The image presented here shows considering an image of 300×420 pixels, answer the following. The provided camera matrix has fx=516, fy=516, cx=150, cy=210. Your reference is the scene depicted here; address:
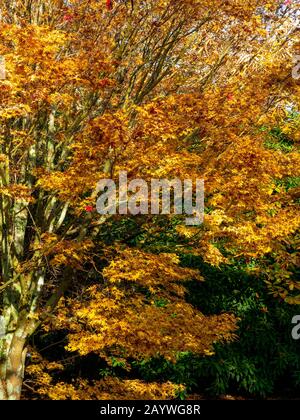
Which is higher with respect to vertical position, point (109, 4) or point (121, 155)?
point (109, 4)

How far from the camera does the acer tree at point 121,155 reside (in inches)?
370

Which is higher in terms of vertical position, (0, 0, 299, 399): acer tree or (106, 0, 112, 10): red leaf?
(106, 0, 112, 10): red leaf

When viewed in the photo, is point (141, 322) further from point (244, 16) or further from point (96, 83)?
point (244, 16)

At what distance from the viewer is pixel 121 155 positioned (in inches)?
406

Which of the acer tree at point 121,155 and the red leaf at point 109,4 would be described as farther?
the red leaf at point 109,4

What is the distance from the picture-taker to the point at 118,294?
11.0 metres

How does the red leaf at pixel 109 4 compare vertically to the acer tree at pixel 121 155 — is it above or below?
above

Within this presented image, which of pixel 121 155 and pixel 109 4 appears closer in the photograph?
pixel 121 155

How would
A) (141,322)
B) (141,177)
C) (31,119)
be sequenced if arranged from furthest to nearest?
(31,119)
(141,322)
(141,177)

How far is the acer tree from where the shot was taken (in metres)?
9.41

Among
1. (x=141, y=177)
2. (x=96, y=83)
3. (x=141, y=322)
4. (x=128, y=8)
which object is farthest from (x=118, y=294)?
(x=128, y=8)

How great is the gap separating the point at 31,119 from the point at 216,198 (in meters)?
4.63

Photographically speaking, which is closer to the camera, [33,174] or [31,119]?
[33,174]

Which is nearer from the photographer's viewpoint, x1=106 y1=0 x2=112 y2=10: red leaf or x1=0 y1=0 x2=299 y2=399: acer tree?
x1=0 y1=0 x2=299 y2=399: acer tree
